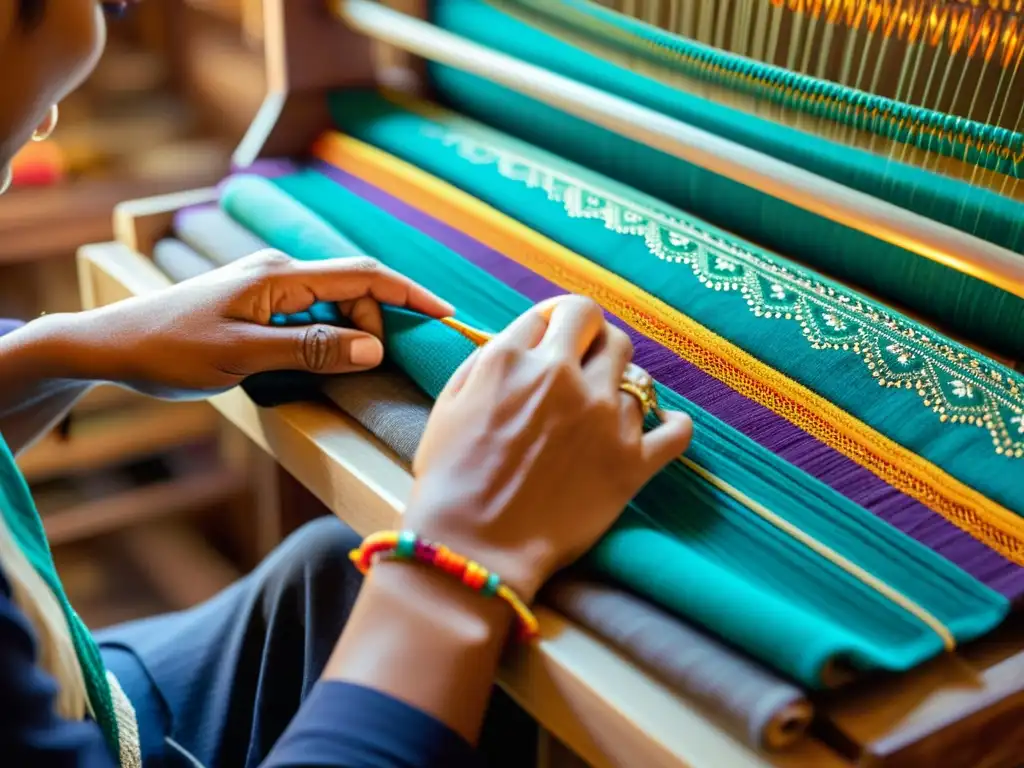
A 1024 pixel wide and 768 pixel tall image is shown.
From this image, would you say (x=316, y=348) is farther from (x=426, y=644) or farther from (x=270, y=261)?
(x=426, y=644)

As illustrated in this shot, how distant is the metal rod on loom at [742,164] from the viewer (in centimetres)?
75

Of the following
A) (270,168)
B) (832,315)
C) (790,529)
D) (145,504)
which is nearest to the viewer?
(790,529)

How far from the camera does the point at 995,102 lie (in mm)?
814

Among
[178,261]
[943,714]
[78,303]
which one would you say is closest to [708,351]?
[943,714]

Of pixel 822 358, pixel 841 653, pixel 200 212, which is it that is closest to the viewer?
pixel 841 653

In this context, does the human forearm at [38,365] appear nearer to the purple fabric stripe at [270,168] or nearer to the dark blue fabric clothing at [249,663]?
the dark blue fabric clothing at [249,663]

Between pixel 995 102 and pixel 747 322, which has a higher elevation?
pixel 995 102

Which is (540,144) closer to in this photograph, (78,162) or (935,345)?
(935,345)

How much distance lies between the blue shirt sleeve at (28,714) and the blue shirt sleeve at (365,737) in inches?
4.4

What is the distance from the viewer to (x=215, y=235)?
109 centimetres

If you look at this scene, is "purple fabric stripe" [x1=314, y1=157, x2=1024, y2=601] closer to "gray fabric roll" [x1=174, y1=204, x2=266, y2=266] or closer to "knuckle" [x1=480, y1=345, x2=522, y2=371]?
"knuckle" [x1=480, y1=345, x2=522, y2=371]

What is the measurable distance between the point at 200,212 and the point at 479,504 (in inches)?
26.9

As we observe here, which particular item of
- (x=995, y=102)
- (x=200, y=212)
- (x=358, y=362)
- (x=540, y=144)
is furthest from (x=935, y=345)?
(x=200, y=212)

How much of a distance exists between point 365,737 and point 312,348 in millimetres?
354
